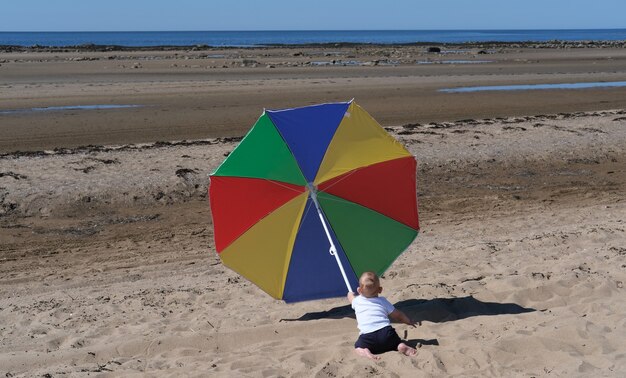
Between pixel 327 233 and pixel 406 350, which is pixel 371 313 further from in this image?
pixel 327 233

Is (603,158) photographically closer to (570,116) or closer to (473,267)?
(570,116)

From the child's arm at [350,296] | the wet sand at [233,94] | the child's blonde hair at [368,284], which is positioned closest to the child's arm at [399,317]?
the child's blonde hair at [368,284]

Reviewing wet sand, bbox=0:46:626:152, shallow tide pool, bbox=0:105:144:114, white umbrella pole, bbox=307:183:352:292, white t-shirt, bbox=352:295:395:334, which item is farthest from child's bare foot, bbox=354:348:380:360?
shallow tide pool, bbox=0:105:144:114

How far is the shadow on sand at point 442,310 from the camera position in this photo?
759 cm

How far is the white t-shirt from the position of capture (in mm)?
6750

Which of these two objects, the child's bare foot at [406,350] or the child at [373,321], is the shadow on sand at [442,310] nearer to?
the child at [373,321]

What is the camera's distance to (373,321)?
678 cm

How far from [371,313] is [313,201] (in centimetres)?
114

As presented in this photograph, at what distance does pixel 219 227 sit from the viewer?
7.39 meters

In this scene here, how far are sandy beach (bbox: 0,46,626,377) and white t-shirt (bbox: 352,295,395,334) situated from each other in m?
0.29

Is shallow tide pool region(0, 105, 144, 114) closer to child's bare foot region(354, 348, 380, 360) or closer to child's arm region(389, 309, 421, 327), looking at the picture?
child's arm region(389, 309, 421, 327)

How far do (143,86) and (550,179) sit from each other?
20.3m

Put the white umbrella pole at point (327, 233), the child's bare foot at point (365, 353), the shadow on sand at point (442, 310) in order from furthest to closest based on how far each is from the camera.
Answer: the shadow on sand at point (442, 310)
the white umbrella pole at point (327, 233)
the child's bare foot at point (365, 353)

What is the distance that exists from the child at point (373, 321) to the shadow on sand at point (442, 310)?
1.54 feet
